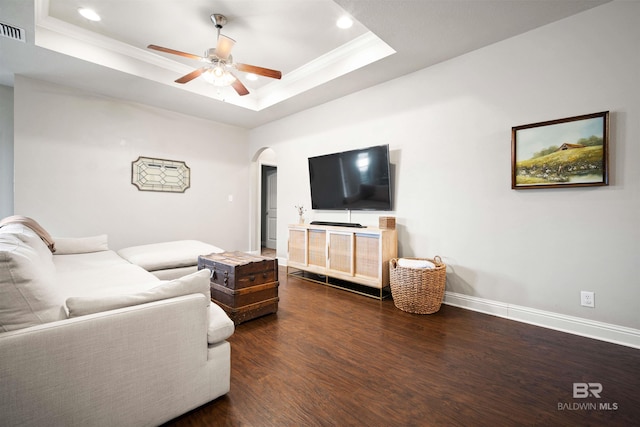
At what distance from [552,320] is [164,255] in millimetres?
4089

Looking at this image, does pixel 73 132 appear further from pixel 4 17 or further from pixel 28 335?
pixel 28 335

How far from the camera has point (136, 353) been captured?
1.21 m

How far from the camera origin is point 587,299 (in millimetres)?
2258

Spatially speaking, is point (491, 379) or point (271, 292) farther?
point (271, 292)

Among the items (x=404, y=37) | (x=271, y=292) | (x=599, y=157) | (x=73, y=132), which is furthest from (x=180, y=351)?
(x=73, y=132)

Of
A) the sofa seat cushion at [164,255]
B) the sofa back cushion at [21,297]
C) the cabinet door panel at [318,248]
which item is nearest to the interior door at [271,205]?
the sofa seat cushion at [164,255]

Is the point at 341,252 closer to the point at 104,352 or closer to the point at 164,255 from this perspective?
the point at 164,255

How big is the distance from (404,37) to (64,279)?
3629 mm

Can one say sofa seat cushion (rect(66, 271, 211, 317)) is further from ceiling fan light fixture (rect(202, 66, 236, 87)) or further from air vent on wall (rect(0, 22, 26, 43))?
air vent on wall (rect(0, 22, 26, 43))

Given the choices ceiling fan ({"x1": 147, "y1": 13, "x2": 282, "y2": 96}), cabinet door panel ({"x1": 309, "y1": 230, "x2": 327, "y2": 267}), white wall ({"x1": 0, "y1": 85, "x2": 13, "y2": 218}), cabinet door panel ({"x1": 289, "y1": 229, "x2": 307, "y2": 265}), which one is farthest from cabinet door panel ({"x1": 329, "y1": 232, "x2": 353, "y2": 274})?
white wall ({"x1": 0, "y1": 85, "x2": 13, "y2": 218})

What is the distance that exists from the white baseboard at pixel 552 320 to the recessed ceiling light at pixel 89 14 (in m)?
4.64

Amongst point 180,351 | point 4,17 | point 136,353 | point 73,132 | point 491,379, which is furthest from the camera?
point 73,132

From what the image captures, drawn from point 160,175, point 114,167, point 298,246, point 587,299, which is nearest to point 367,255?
point 298,246

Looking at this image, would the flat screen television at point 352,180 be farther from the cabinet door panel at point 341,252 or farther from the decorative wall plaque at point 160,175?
the decorative wall plaque at point 160,175
